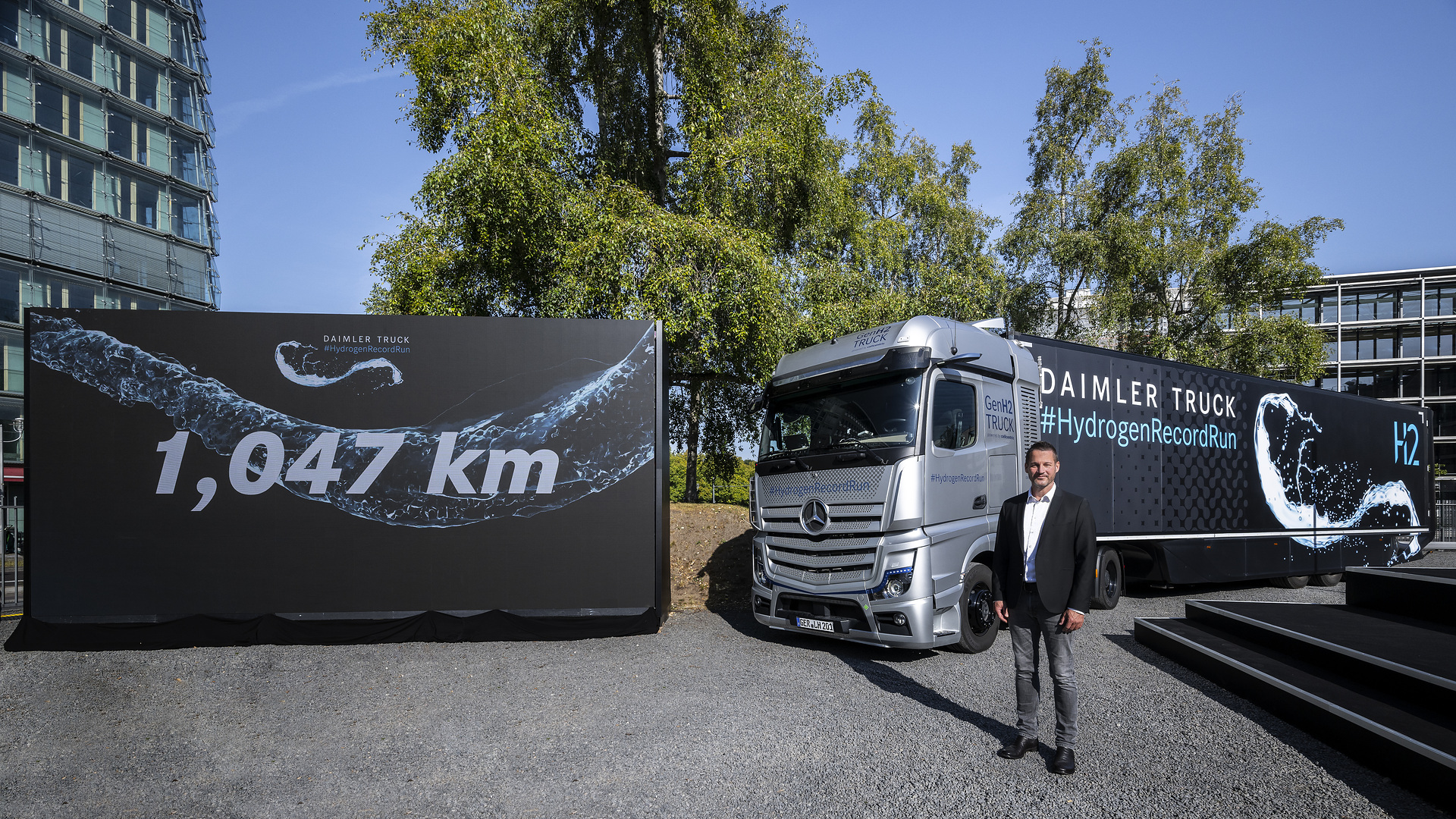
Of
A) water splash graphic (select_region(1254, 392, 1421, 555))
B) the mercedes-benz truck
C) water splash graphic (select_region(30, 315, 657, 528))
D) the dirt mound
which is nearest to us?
the mercedes-benz truck

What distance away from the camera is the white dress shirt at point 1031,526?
4.40m

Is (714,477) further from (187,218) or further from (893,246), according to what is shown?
(187,218)

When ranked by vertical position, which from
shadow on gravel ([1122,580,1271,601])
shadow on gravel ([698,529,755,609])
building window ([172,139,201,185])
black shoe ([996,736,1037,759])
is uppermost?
building window ([172,139,201,185])

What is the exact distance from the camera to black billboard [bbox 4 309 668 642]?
7.32 meters

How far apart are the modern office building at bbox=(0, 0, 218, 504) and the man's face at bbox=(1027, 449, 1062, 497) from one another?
32.0 metres

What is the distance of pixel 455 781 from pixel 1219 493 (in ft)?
32.4

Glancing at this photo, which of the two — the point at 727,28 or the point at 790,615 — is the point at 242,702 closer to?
the point at 790,615

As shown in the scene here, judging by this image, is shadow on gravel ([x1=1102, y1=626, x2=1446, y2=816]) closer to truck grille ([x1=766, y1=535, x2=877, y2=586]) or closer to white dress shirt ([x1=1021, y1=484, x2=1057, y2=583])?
white dress shirt ([x1=1021, y1=484, x2=1057, y2=583])

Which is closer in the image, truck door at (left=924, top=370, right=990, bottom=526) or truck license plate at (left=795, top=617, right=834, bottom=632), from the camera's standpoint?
truck door at (left=924, top=370, right=990, bottom=526)

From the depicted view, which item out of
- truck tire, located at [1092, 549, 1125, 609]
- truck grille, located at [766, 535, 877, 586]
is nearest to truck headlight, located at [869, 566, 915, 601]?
truck grille, located at [766, 535, 877, 586]

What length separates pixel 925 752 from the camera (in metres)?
4.59

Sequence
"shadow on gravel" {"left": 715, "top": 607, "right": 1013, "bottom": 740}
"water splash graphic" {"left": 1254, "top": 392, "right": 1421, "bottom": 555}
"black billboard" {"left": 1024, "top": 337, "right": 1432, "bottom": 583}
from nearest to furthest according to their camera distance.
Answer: "shadow on gravel" {"left": 715, "top": 607, "right": 1013, "bottom": 740} < "black billboard" {"left": 1024, "top": 337, "right": 1432, "bottom": 583} < "water splash graphic" {"left": 1254, "top": 392, "right": 1421, "bottom": 555}

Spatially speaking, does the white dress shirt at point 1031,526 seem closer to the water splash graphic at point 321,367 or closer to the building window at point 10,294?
the water splash graphic at point 321,367

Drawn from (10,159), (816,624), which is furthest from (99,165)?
(816,624)
